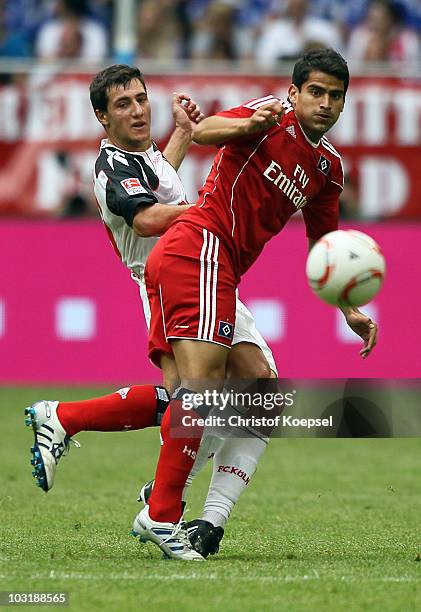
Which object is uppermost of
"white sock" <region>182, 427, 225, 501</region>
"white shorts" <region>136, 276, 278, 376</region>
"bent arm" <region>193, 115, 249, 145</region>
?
"bent arm" <region>193, 115, 249, 145</region>

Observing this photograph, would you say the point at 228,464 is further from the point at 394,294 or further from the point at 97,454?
the point at 394,294

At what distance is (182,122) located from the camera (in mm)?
6898

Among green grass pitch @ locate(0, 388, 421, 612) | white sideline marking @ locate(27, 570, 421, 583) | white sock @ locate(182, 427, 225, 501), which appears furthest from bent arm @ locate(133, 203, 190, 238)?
white sideline marking @ locate(27, 570, 421, 583)

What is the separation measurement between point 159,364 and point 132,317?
6809 mm

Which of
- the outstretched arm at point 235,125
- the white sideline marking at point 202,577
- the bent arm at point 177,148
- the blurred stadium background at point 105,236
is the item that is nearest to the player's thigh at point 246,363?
the outstretched arm at point 235,125

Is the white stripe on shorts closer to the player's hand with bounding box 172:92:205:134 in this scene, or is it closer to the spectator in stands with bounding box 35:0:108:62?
the player's hand with bounding box 172:92:205:134

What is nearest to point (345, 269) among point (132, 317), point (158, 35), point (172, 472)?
point (172, 472)

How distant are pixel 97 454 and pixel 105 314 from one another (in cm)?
308

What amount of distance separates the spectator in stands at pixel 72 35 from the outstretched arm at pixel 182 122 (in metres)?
7.77

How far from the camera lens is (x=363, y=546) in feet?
21.3

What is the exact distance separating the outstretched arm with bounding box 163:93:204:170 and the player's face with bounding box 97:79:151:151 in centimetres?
17

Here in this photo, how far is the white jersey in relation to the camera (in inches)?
247

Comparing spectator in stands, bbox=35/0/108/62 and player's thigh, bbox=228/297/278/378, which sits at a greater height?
spectator in stands, bbox=35/0/108/62

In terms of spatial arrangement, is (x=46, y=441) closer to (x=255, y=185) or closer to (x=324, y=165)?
(x=255, y=185)
